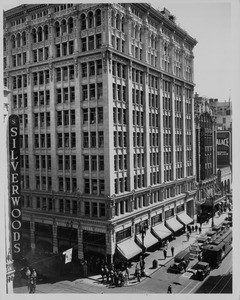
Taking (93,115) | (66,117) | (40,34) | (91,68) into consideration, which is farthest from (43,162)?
(40,34)

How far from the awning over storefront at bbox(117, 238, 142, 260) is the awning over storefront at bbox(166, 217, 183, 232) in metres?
8.47

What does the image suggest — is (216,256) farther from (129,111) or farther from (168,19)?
(168,19)

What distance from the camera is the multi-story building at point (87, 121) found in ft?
104

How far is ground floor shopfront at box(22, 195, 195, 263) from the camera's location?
1244 inches

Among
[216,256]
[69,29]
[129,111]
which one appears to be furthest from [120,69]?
[216,256]

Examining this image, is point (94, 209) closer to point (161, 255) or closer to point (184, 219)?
point (161, 255)

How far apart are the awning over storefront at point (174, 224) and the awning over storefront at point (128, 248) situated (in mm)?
8465

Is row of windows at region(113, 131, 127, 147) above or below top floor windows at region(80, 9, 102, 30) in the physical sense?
below

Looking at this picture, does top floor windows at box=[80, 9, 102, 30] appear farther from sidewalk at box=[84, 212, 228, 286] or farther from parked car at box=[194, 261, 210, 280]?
parked car at box=[194, 261, 210, 280]

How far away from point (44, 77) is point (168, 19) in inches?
689

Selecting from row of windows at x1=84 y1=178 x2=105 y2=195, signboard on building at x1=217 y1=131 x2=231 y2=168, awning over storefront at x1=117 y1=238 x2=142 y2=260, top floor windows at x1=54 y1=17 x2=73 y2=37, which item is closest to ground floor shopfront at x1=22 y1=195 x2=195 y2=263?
awning over storefront at x1=117 y1=238 x2=142 y2=260

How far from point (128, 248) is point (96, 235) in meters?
3.40

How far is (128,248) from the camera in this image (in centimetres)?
3247

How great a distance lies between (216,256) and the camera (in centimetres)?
3069
